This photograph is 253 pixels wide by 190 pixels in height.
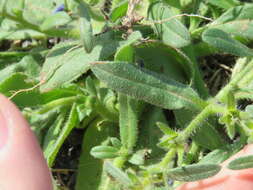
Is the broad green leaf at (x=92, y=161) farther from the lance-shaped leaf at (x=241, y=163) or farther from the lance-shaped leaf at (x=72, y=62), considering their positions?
the lance-shaped leaf at (x=241, y=163)

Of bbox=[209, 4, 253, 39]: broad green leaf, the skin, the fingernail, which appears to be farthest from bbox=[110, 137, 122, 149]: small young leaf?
bbox=[209, 4, 253, 39]: broad green leaf

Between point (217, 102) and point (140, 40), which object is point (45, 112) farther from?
point (217, 102)

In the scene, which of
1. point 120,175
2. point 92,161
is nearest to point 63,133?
point 92,161

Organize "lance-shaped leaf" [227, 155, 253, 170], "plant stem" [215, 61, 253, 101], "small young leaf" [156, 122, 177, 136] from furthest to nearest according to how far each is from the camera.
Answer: "plant stem" [215, 61, 253, 101] < "small young leaf" [156, 122, 177, 136] < "lance-shaped leaf" [227, 155, 253, 170]

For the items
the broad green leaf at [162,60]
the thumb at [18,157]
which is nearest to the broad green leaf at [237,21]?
the broad green leaf at [162,60]

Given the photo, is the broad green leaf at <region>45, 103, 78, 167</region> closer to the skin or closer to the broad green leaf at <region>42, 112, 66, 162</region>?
the broad green leaf at <region>42, 112, 66, 162</region>
